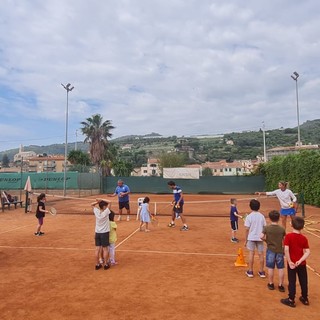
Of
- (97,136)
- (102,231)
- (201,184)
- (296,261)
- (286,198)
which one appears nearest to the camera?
(296,261)

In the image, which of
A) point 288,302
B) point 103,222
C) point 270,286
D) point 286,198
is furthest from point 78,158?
point 288,302

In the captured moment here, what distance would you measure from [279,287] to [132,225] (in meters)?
8.26

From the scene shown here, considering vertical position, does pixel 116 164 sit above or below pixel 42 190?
above

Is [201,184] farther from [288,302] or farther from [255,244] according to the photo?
[288,302]

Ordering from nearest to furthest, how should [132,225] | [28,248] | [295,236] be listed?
[295,236]
[28,248]
[132,225]

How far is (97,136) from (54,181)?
719 inches

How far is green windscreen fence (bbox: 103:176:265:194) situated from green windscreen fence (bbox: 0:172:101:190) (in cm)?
184

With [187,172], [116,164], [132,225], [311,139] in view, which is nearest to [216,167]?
[311,139]

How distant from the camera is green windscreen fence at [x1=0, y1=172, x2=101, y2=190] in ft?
118

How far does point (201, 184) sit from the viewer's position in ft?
122

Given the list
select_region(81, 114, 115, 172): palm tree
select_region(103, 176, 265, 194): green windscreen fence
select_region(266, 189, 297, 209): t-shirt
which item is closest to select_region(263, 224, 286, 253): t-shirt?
select_region(266, 189, 297, 209): t-shirt

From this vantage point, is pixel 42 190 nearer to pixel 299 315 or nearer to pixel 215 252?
pixel 215 252

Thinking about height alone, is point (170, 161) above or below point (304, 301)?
above

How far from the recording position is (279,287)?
598cm
